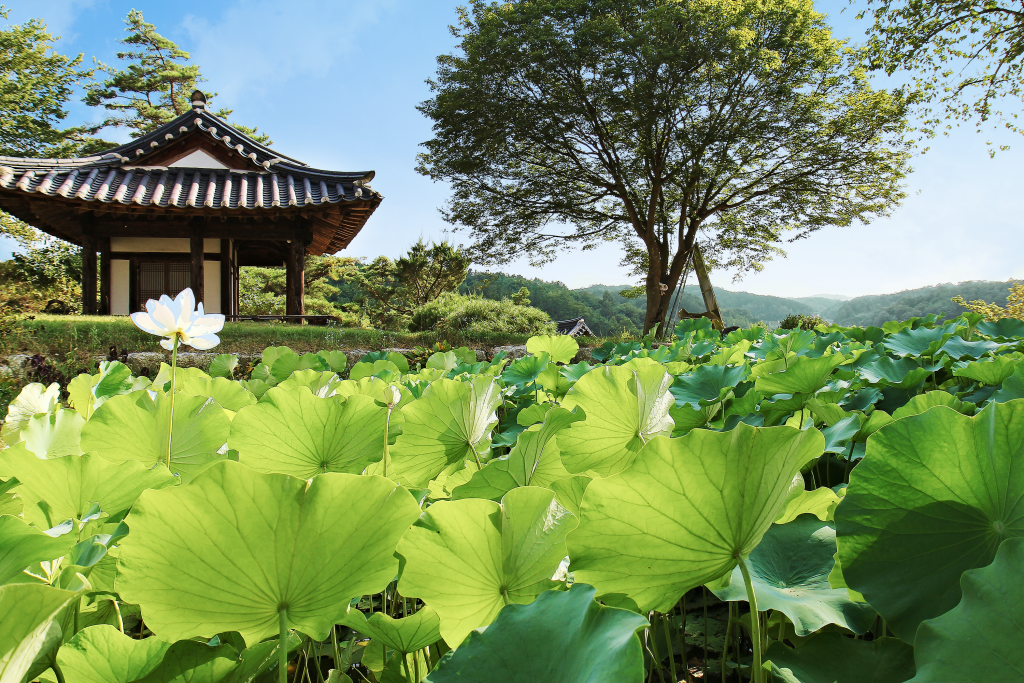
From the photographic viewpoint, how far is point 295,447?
18.8 inches

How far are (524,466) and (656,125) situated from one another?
12.7 meters

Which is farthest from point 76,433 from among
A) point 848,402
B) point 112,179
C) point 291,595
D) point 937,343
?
point 112,179

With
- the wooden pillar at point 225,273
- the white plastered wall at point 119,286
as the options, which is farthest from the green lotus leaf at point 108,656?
the white plastered wall at point 119,286

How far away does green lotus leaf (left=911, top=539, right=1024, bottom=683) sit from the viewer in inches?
7.7

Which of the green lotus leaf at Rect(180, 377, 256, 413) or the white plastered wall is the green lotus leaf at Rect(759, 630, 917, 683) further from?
the white plastered wall

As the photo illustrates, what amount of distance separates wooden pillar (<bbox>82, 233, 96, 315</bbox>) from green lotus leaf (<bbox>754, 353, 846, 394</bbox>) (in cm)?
993

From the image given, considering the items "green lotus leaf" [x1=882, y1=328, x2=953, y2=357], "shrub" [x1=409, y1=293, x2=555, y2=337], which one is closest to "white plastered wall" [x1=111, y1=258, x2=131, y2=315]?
"shrub" [x1=409, y1=293, x2=555, y2=337]

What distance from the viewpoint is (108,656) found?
0.93 ft

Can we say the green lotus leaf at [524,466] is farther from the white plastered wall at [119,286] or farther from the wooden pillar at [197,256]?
the white plastered wall at [119,286]

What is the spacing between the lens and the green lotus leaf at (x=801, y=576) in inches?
10.8

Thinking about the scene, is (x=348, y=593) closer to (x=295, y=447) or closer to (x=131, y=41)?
(x=295, y=447)

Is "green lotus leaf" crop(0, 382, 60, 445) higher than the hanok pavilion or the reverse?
the reverse

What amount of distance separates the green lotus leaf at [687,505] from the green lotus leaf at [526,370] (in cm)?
85

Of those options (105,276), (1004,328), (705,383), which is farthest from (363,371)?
(105,276)
